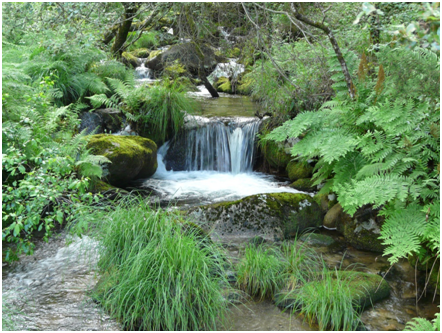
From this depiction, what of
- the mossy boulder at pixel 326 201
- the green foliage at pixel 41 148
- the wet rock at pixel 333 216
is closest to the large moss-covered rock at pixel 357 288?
the wet rock at pixel 333 216

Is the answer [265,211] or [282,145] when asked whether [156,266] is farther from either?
[282,145]

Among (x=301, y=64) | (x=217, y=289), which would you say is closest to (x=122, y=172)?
(x=301, y=64)

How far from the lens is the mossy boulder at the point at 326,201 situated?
21.4 ft

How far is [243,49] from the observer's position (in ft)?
24.5

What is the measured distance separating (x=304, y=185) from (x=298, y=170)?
54 cm

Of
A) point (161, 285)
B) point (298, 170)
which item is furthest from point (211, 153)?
point (161, 285)

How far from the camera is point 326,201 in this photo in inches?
261

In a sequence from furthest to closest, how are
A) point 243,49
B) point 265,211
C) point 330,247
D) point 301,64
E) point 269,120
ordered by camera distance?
point 269,120 < point 243,49 < point 301,64 < point 265,211 < point 330,247

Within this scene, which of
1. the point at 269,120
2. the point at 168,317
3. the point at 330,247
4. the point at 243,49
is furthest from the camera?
the point at 269,120

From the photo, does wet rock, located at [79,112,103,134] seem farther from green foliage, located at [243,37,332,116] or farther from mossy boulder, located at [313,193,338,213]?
mossy boulder, located at [313,193,338,213]

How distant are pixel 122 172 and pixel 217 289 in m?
4.34

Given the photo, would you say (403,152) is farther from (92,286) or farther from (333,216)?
(92,286)

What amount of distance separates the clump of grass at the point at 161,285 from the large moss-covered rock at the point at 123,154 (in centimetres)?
354

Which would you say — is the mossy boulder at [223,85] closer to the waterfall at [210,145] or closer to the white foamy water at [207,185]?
the waterfall at [210,145]
